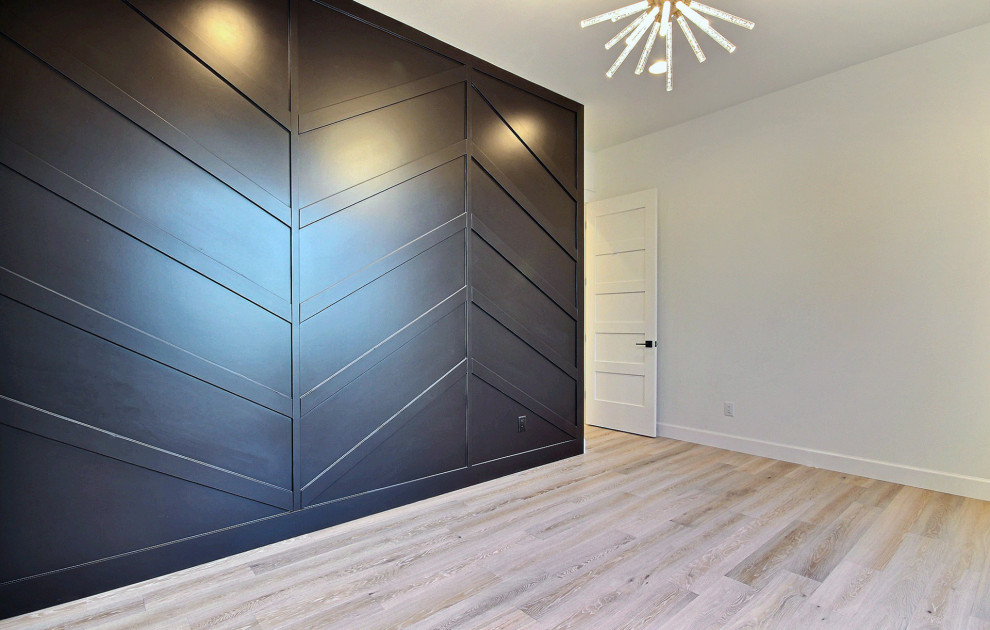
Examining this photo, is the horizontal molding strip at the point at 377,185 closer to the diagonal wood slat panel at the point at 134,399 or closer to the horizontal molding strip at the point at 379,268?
the horizontal molding strip at the point at 379,268

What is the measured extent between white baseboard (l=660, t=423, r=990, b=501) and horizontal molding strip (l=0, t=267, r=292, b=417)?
3510mm

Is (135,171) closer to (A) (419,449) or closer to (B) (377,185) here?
(B) (377,185)

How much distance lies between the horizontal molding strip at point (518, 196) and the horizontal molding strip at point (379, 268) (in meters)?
0.43

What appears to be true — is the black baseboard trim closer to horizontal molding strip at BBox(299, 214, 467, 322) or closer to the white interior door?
horizontal molding strip at BBox(299, 214, 467, 322)

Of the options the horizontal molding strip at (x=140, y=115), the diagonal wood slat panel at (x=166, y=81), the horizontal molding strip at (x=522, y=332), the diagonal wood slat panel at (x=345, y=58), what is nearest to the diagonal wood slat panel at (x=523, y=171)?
the diagonal wood slat panel at (x=345, y=58)

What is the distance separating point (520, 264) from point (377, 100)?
57.4 inches

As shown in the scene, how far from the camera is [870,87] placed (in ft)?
11.0

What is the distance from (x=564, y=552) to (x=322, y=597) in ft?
3.58

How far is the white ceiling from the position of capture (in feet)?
9.00

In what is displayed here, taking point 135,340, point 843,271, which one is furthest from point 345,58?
point 843,271

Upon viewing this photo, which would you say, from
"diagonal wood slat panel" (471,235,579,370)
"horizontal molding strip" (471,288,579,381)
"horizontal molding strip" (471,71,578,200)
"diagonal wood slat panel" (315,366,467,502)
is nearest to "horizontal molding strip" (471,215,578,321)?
"diagonal wood slat panel" (471,235,579,370)

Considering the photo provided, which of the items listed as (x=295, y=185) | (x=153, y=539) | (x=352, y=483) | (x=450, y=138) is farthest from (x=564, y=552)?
(x=450, y=138)

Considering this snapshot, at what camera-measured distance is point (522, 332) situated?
3.54 metres

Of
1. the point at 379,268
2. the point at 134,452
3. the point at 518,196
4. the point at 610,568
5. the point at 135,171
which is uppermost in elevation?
the point at 518,196
